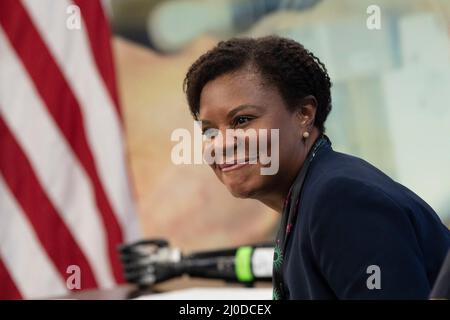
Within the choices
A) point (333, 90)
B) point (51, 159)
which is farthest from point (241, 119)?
point (51, 159)

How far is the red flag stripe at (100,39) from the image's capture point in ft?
8.08

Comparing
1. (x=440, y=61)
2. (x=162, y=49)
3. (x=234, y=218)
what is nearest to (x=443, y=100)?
(x=440, y=61)

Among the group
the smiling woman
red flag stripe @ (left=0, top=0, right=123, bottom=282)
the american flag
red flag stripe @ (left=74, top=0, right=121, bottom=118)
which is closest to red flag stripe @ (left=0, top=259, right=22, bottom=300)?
the american flag

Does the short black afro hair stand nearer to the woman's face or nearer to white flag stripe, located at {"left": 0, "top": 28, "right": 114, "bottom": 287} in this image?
the woman's face

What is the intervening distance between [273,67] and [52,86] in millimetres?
1549

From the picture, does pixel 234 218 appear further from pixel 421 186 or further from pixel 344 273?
pixel 344 273

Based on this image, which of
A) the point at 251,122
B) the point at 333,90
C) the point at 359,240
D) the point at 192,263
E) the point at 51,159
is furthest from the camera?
the point at 51,159

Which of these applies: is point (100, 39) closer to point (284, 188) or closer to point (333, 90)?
point (333, 90)

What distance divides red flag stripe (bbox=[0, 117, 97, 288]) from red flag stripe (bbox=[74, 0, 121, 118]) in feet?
1.07

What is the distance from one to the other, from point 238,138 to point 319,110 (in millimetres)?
145

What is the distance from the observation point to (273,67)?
101 centimetres

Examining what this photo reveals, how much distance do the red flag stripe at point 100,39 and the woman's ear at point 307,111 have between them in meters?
1.48

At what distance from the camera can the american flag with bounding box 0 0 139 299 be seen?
2.39 m

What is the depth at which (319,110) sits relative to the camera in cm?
107
